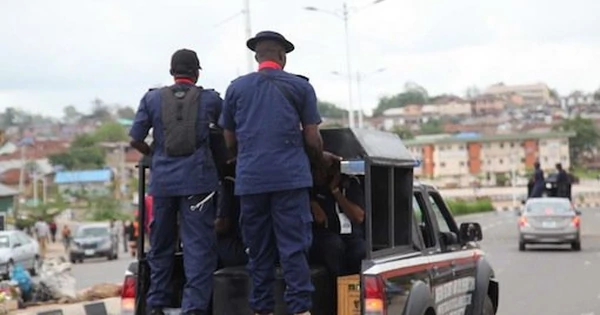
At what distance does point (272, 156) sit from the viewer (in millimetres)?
6762

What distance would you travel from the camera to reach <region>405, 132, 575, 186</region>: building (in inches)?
5743

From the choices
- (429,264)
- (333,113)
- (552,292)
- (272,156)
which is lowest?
(552,292)

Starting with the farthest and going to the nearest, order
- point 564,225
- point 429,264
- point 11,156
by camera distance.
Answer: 1. point 11,156
2. point 564,225
3. point 429,264

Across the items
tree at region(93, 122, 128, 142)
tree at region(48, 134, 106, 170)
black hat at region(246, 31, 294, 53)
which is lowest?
black hat at region(246, 31, 294, 53)

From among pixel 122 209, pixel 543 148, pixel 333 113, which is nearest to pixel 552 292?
pixel 122 209

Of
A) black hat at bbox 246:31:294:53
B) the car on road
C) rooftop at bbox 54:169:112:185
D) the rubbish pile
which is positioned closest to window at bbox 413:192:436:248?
black hat at bbox 246:31:294:53

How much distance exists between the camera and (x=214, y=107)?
288 inches

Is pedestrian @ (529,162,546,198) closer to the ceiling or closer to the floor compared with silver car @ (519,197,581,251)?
closer to the ceiling

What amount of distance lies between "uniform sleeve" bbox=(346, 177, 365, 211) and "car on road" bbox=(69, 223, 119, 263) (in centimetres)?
3906

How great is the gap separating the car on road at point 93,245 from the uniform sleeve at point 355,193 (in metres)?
39.1

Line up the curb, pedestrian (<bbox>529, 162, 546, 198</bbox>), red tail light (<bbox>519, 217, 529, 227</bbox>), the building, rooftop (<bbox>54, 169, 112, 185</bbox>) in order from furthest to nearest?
the building
rooftop (<bbox>54, 169, 112, 185</bbox>)
pedestrian (<bbox>529, 162, 546, 198</bbox>)
red tail light (<bbox>519, 217, 529, 227</bbox>)
the curb

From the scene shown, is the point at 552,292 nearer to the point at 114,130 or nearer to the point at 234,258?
the point at 234,258

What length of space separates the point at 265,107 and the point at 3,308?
7.49 meters

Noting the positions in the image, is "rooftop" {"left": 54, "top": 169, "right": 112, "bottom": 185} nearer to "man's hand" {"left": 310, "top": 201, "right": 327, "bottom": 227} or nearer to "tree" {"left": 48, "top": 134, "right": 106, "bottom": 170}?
"tree" {"left": 48, "top": 134, "right": 106, "bottom": 170}
